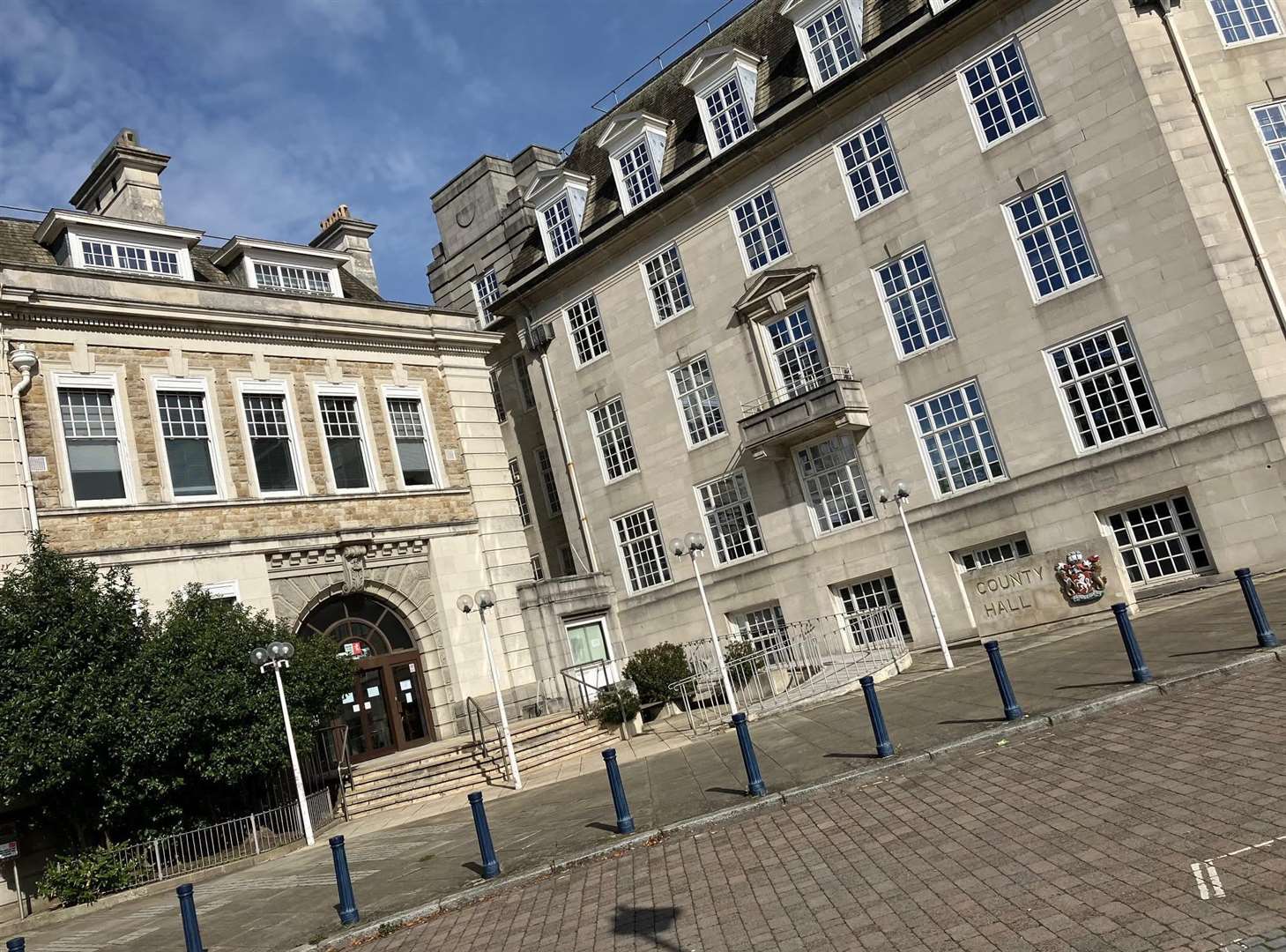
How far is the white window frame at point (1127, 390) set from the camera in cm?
2117

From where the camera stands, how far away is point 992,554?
23.8 m

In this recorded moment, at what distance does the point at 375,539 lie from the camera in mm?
23297

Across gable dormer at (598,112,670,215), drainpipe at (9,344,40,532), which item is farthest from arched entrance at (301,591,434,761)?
gable dormer at (598,112,670,215)

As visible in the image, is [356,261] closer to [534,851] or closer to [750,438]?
[750,438]

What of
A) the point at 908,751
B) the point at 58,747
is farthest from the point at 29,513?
the point at 908,751

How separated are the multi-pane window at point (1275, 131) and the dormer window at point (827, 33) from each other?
9.65 m

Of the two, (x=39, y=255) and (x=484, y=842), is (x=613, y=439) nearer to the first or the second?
(x=39, y=255)

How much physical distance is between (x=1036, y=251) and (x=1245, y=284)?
450cm

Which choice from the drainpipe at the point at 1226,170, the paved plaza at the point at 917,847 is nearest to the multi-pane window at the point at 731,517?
the paved plaza at the point at 917,847

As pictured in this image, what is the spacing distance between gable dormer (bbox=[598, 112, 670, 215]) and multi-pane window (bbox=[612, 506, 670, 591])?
10.1 m

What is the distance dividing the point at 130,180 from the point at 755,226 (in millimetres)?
17053

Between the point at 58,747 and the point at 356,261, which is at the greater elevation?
the point at 356,261

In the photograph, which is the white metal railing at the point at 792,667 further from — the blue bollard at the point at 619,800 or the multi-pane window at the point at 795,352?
the blue bollard at the point at 619,800

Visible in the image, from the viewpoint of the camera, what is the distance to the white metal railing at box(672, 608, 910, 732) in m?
19.9
